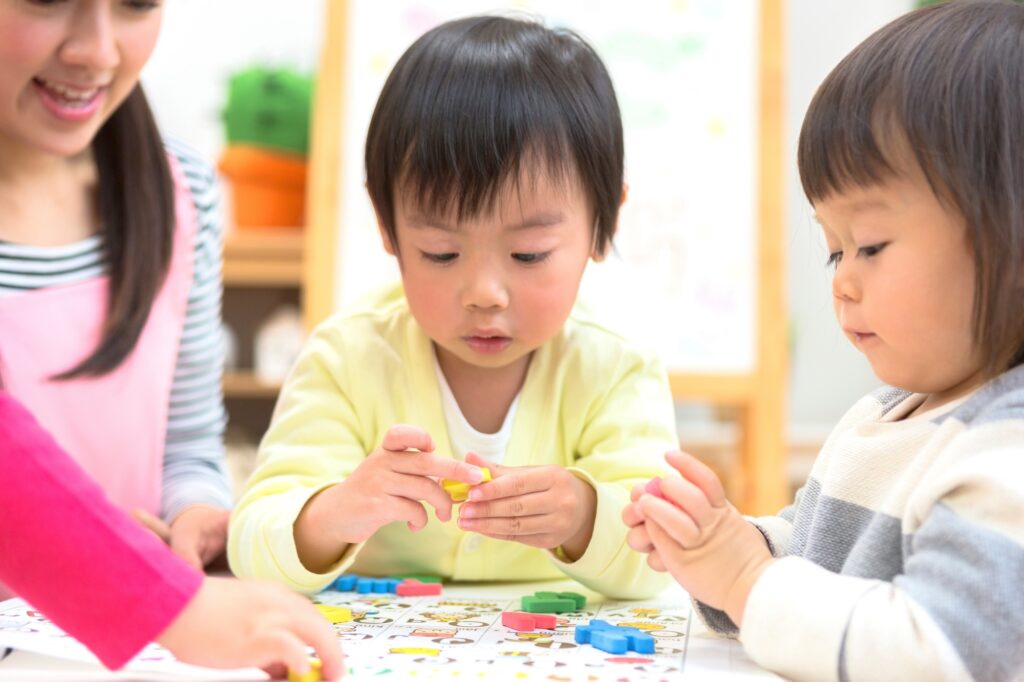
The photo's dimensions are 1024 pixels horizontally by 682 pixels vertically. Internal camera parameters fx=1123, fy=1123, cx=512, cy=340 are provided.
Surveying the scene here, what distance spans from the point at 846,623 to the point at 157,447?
2.79ft

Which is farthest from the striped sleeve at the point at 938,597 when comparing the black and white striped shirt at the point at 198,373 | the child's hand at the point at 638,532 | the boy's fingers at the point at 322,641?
the black and white striped shirt at the point at 198,373

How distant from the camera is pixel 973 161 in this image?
0.65m

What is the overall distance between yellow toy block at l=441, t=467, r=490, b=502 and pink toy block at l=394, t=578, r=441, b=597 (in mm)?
139

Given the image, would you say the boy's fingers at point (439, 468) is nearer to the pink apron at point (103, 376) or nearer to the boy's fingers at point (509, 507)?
the boy's fingers at point (509, 507)

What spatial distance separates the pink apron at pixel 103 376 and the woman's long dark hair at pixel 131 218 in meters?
0.02

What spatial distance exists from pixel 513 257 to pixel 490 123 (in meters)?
0.11

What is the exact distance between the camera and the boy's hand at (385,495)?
83 cm

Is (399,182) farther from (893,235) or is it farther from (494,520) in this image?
(893,235)

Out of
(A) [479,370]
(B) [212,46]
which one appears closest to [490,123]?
(A) [479,370]

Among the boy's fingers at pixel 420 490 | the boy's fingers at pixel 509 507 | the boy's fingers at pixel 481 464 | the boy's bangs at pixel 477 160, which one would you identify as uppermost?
the boy's bangs at pixel 477 160

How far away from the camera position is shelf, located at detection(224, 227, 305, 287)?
8.99 feet

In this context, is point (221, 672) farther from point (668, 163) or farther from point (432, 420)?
point (668, 163)

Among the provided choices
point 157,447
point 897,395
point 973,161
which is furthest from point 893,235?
point 157,447

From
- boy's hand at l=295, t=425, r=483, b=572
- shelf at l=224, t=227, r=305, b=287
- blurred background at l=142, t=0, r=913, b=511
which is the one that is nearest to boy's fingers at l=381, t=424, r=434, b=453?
boy's hand at l=295, t=425, r=483, b=572
